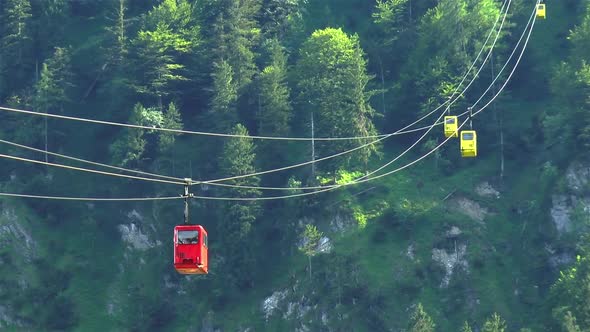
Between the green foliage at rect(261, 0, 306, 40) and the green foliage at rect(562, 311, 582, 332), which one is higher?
the green foliage at rect(261, 0, 306, 40)

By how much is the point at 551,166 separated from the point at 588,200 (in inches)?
181

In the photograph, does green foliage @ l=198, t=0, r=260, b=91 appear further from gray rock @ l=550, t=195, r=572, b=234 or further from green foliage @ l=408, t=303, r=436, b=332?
green foliage @ l=408, t=303, r=436, b=332

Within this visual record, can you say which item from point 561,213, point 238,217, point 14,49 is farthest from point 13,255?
point 561,213

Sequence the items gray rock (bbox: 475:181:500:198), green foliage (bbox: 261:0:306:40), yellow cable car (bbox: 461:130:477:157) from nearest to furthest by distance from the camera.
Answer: yellow cable car (bbox: 461:130:477:157)
gray rock (bbox: 475:181:500:198)
green foliage (bbox: 261:0:306:40)

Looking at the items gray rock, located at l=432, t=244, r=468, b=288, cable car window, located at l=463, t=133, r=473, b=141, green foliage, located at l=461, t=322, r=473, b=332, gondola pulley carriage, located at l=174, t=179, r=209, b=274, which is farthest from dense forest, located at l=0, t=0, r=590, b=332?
gondola pulley carriage, located at l=174, t=179, r=209, b=274

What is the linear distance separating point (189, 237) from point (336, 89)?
152ft

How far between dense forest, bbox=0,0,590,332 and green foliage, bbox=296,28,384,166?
0.17 metres

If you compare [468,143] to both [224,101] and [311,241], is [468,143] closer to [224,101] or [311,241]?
[311,241]

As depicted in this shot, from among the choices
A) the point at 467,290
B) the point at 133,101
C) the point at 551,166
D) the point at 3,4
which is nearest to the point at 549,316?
the point at 467,290

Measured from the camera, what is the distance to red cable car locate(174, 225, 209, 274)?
166ft

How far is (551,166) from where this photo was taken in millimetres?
91250

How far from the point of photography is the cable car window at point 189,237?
51.7 m

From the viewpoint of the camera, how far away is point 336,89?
9681cm

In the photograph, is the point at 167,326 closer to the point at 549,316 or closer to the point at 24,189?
the point at 24,189
